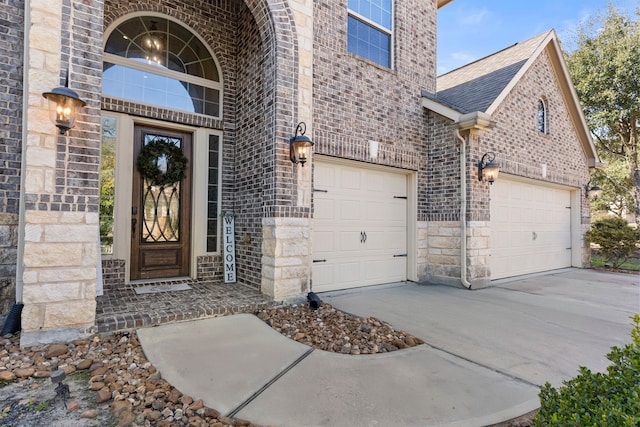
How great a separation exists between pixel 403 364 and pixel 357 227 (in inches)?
118

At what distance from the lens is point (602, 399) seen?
1269 mm

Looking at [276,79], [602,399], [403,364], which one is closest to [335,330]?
[403,364]

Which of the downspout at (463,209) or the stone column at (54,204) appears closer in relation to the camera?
the stone column at (54,204)

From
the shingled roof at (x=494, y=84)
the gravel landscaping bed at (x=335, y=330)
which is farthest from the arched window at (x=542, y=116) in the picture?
the gravel landscaping bed at (x=335, y=330)

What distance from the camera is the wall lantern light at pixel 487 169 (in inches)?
228

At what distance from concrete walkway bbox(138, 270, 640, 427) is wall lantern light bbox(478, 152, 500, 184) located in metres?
2.38

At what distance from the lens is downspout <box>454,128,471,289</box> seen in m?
5.69

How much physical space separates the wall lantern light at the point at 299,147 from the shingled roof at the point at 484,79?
322 centimetres

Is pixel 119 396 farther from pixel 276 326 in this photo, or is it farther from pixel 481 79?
pixel 481 79

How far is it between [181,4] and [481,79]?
631cm

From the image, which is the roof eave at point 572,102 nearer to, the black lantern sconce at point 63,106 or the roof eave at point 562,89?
the roof eave at point 562,89

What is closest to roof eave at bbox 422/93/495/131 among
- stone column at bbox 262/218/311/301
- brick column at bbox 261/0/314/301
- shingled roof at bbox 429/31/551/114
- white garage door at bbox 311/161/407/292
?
shingled roof at bbox 429/31/551/114

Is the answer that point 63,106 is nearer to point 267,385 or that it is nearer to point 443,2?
point 267,385

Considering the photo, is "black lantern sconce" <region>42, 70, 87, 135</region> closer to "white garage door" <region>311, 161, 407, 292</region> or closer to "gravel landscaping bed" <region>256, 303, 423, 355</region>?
"gravel landscaping bed" <region>256, 303, 423, 355</region>
